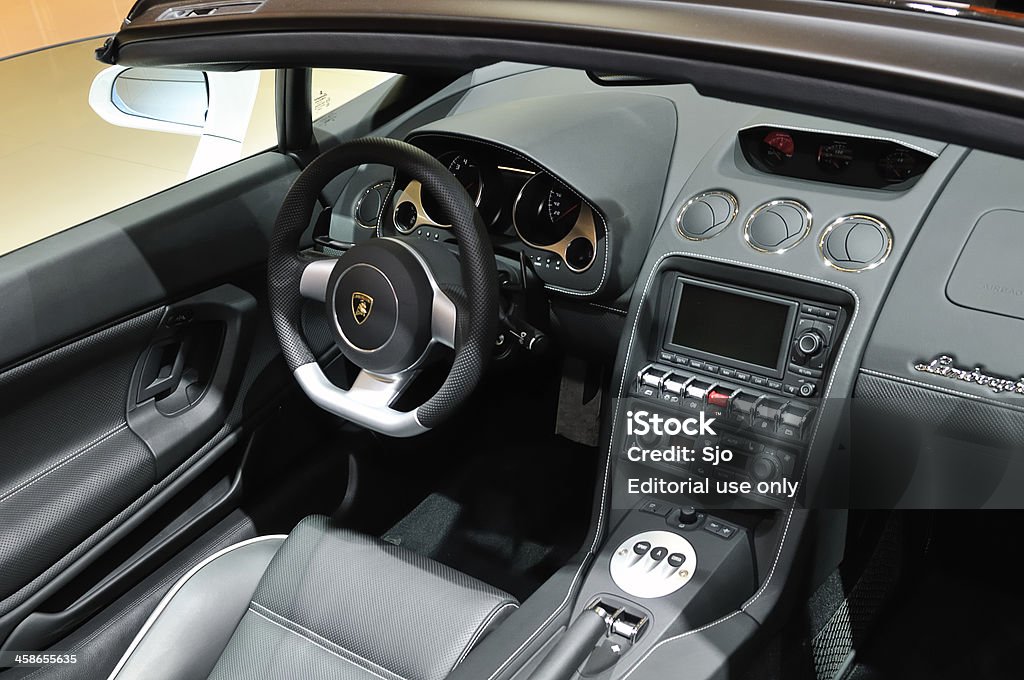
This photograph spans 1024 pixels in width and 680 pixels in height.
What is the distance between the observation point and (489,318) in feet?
4.24

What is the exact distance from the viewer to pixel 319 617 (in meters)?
1.32

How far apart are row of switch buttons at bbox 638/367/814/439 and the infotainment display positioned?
0.05m

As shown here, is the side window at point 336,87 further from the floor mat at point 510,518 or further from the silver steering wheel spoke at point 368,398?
the floor mat at point 510,518

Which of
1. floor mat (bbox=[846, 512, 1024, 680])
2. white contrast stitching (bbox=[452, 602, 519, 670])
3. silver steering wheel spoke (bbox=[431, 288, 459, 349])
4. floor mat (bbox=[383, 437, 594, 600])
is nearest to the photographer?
white contrast stitching (bbox=[452, 602, 519, 670])

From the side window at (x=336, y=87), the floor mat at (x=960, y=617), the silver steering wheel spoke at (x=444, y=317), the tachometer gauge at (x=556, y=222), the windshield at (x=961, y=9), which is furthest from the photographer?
the side window at (x=336, y=87)

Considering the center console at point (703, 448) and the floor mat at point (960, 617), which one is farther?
the floor mat at point (960, 617)

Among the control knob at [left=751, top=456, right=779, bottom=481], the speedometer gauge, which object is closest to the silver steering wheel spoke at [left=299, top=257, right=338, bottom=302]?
the speedometer gauge

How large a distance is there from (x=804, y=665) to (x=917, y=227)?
735mm

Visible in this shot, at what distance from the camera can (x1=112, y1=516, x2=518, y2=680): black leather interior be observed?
1.26 meters

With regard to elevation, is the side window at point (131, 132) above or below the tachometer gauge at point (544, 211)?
above

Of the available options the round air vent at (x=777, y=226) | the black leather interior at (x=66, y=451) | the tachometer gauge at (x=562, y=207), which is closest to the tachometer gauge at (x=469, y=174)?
the tachometer gauge at (x=562, y=207)

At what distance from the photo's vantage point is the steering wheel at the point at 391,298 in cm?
129

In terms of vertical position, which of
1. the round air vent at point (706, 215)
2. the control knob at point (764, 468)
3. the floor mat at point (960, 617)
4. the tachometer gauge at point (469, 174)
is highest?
the tachometer gauge at point (469, 174)

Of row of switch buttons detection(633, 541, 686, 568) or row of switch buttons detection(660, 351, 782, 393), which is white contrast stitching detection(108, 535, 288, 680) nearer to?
row of switch buttons detection(633, 541, 686, 568)
